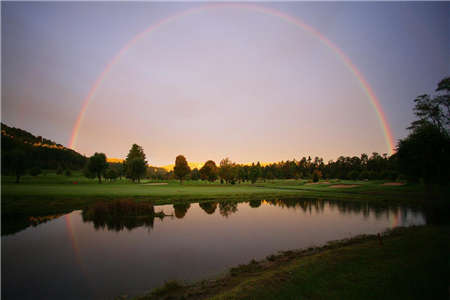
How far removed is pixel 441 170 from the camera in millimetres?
34250

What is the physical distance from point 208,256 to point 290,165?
180120 mm

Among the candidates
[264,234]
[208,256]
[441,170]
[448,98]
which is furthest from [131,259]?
[448,98]

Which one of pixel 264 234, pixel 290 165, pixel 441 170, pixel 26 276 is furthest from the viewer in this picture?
pixel 290 165

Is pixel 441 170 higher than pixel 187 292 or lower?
higher

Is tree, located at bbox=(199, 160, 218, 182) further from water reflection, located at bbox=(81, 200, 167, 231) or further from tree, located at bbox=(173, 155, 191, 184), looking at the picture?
water reflection, located at bbox=(81, 200, 167, 231)

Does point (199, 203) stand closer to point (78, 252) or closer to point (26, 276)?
point (78, 252)

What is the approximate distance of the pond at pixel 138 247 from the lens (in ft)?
34.5

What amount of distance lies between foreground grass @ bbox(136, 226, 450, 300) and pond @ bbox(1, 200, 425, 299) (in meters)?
1.91

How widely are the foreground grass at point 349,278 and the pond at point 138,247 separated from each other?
1.91 m

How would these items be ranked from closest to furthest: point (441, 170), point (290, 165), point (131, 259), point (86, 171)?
point (131, 259), point (441, 170), point (86, 171), point (290, 165)

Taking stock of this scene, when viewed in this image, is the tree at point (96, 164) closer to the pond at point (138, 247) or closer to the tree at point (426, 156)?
the pond at point (138, 247)

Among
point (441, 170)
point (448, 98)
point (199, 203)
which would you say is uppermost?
point (448, 98)

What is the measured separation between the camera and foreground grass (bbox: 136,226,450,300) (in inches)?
279

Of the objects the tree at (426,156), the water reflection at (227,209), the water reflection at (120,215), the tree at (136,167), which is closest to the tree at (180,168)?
the tree at (136,167)
